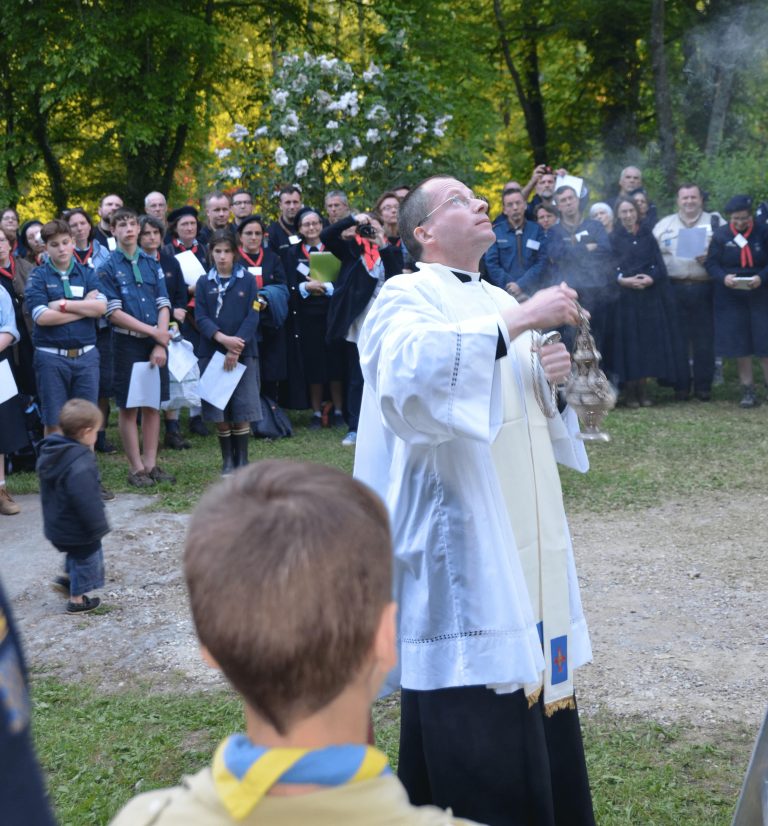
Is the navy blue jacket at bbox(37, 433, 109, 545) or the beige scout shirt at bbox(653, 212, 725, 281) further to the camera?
the beige scout shirt at bbox(653, 212, 725, 281)

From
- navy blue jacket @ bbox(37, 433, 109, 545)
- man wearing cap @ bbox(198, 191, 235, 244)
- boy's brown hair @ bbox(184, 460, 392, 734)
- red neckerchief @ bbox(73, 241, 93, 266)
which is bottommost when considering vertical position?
navy blue jacket @ bbox(37, 433, 109, 545)

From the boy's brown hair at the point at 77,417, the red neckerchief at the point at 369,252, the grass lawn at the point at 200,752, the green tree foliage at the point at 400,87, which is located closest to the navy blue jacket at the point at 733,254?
the green tree foliage at the point at 400,87

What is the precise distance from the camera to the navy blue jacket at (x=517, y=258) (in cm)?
1095

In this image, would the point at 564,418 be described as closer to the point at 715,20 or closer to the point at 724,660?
the point at 724,660

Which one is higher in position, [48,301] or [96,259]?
[96,259]

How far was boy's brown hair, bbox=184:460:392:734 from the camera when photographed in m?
1.38

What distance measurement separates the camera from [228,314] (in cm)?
918

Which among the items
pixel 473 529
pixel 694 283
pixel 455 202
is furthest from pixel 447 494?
pixel 694 283

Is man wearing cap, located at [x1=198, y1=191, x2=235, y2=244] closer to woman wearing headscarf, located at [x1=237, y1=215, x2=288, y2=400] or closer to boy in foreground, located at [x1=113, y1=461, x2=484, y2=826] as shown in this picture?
woman wearing headscarf, located at [x1=237, y1=215, x2=288, y2=400]

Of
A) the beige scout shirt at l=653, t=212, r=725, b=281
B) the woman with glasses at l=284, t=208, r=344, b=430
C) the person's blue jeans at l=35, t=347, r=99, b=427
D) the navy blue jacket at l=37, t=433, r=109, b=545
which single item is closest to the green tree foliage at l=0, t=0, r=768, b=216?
the beige scout shirt at l=653, t=212, r=725, b=281

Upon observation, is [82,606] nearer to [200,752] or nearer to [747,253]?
[200,752]

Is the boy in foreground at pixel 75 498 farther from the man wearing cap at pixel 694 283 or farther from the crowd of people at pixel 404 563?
the man wearing cap at pixel 694 283

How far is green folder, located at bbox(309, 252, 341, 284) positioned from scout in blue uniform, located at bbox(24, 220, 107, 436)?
3161 mm

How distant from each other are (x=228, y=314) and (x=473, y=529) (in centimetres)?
658
